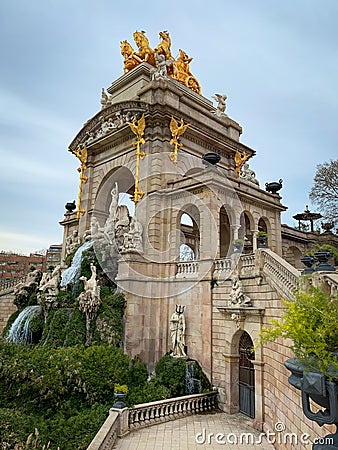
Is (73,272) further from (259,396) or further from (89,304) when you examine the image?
(259,396)

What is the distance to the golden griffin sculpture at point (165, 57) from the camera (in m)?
22.9

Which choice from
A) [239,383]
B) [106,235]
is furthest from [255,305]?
[106,235]

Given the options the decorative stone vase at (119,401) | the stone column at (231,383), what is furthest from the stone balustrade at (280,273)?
the decorative stone vase at (119,401)

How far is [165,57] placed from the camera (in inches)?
904

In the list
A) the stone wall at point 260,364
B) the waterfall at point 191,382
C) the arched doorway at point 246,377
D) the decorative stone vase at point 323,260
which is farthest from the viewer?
the waterfall at point 191,382

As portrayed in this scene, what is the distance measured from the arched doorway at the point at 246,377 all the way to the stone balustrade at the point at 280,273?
299cm

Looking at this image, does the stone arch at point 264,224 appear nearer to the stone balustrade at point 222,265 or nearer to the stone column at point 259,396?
the stone balustrade at point 222,265

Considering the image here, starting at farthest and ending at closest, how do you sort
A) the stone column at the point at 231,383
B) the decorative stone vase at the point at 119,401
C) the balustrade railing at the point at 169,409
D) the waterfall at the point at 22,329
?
the waterfall at the point at 22,329 < the stone column at the point at 231,383 < the balustrade railing at the point at 169,409 < the decorative stone vase at the point at 119,401

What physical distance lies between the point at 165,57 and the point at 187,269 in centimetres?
1501

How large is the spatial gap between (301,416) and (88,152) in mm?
18948

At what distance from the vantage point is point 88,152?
73.2 feet

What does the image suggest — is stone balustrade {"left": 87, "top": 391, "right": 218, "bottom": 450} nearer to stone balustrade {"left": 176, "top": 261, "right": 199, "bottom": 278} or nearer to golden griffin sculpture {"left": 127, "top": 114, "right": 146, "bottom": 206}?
stone balustrade {"left": 176, "top": 261, "right": 199, "bottom": 278}

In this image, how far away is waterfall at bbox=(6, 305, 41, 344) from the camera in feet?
52.2

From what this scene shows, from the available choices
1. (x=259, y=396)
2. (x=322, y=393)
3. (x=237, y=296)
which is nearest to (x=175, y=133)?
(x=237, y=296)
